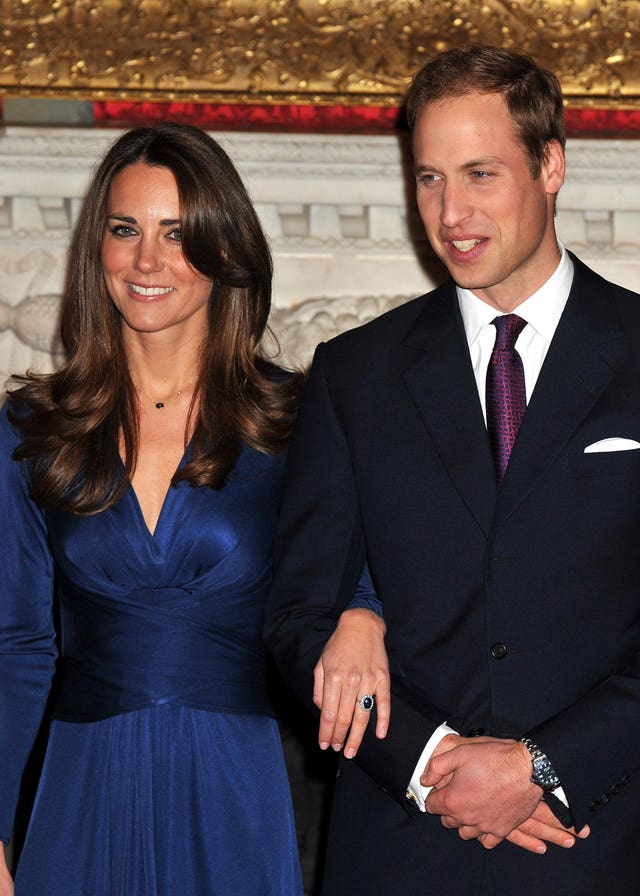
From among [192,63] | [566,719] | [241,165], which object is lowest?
[566,719]

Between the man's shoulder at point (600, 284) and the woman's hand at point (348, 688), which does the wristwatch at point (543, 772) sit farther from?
the man's shoulder at point (600, 284)

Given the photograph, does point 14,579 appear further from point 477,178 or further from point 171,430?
point 477,178

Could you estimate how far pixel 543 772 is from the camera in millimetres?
1916

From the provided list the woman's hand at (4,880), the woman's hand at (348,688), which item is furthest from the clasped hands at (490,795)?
the woman's hand at (4,880)

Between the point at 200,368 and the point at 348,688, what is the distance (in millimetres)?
849

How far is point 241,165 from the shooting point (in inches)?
131

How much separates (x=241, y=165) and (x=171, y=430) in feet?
3.31

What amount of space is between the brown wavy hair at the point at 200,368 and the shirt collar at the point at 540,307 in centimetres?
50

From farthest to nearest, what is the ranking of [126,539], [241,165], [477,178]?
[241,165]
[126,539]
[477,178]

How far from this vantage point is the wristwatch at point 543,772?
6.28 ft

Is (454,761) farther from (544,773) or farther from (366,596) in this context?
(366,596)

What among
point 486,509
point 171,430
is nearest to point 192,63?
point 171,430

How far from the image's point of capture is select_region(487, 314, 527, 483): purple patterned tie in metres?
2.08

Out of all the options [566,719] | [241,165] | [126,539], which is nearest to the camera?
[566,719]
